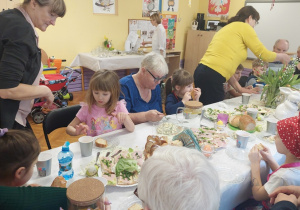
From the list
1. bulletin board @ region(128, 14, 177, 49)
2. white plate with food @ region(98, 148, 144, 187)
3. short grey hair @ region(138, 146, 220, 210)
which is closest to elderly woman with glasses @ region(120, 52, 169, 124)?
white plate with food @ region(98, 148, 144, 187)

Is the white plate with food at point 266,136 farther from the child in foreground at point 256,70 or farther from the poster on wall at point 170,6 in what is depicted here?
the poster on wall at point 170,6

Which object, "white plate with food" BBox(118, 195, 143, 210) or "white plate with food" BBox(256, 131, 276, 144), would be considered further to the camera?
"white plate with food" BBox(256, 131, 276, 144)

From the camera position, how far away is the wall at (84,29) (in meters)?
5.12

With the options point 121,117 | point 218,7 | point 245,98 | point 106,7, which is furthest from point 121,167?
point 218,7

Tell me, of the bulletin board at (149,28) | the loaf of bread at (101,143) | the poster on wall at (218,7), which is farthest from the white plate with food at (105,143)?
the poster on wall at (218,7)

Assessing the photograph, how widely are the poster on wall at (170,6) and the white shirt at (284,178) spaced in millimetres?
6334

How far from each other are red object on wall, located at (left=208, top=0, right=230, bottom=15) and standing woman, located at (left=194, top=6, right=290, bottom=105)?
14.0 feet

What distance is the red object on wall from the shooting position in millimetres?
6752

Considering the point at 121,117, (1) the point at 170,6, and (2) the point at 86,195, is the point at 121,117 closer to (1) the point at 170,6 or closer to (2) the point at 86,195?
(2) the point at 86,195

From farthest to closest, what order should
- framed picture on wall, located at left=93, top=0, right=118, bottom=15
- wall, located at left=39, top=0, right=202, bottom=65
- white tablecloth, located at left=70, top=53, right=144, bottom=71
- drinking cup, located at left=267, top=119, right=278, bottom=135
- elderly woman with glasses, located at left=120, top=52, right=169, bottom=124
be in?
1. framed picture on wall, located at left=93, top=0, right=118, bottom=15
2. wall, located at left=39, top=0, right=202, bottom=65
3. white tablecloth, located at left=70, top=53, right=144, bottom=71
4. elderly woman with glasses, located at left=120, top=52, right=169, bottom=124
5. drinking cup, located at left=267, top=119, right=278, bottom=135

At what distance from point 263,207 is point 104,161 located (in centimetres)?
101

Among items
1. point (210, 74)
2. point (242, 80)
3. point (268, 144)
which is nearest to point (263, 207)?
point (268, 144)

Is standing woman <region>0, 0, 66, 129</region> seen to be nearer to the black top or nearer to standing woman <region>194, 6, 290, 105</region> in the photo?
the black top

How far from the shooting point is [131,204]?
1096 millimetres
